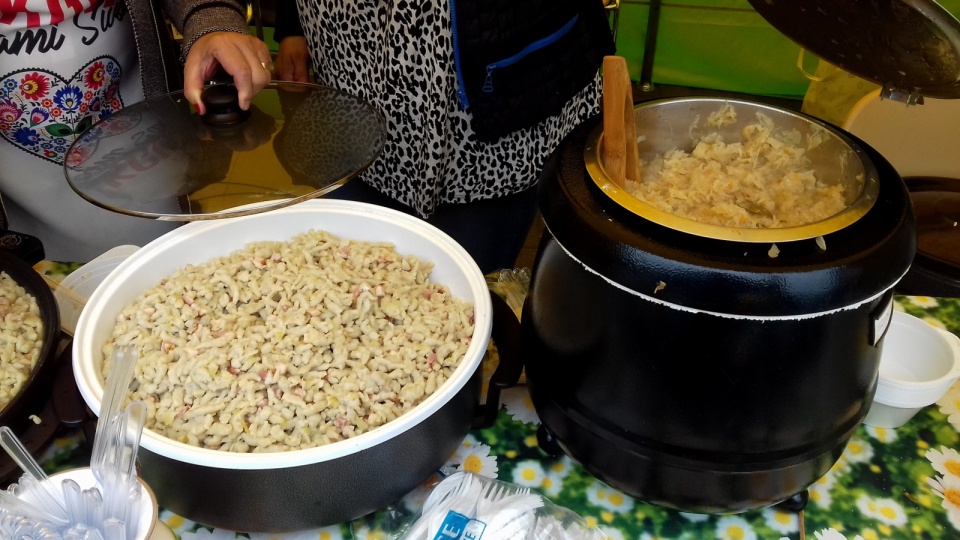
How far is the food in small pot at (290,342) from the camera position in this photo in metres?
0.78

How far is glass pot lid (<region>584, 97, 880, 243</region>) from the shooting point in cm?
80

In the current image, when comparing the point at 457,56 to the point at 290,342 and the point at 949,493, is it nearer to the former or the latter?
the point at 290,342

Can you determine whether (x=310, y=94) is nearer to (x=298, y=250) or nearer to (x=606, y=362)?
(x=298, y=250)

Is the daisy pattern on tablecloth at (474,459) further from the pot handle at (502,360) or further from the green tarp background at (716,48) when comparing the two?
the green tarp background at (716,48)

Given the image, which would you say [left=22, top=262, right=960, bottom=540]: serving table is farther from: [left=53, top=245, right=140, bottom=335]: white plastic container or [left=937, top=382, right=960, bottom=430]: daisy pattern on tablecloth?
[left=53, top=245, right=140, bottom=335]: white plastic container

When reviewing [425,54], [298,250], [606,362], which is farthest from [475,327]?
[425,54]

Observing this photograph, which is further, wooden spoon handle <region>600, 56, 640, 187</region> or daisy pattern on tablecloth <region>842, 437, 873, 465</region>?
daisy pattern on tablecloth <region>842, 437, 873, 465</region>

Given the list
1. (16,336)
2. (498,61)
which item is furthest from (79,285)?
(498,61)

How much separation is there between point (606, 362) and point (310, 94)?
0.66 meters

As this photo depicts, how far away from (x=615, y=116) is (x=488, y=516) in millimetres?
476

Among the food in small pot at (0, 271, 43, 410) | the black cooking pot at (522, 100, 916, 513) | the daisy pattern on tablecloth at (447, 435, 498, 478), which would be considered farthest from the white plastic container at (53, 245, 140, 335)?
the black cooking pot at (522, 100, 916, 513)

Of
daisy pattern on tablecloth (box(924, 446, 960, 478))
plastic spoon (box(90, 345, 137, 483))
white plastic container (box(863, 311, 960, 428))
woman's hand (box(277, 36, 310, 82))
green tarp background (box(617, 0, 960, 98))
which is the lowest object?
green tarp background (box(617, 0, 960, 98))

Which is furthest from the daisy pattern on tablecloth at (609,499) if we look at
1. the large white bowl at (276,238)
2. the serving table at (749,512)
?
the large white bowl at (276,238)

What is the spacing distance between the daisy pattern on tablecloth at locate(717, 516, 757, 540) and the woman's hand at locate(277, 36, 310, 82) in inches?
52.1
